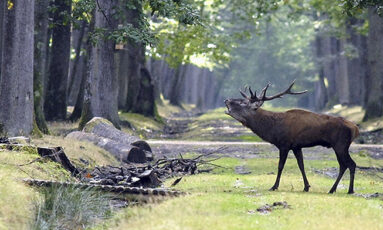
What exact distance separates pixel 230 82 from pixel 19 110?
9864 centimetres

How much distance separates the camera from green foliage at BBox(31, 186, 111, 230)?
38.3 feet

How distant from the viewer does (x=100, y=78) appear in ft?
95.6

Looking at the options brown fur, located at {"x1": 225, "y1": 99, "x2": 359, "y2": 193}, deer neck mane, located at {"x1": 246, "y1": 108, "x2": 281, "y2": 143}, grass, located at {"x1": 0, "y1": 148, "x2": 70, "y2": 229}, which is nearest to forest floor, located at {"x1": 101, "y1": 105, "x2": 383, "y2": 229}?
brown fur, located at {"x1": 225, "y1": 99, "x2": 359, "y2": 193}

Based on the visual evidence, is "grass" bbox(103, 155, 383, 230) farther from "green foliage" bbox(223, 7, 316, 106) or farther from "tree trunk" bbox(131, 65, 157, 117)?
"green foliage" bbox(223, 7, 316, 106)

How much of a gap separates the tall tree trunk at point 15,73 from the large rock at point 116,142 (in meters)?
2.77

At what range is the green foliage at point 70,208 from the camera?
11.7m

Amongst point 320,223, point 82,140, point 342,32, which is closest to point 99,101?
point 82,140

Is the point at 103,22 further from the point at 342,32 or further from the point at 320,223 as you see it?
the point at 342,32

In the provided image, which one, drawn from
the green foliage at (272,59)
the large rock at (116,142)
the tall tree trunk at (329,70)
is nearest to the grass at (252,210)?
the large rock at (116,142)

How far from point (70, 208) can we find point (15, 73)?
8.87m

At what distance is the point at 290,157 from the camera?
82.5ft

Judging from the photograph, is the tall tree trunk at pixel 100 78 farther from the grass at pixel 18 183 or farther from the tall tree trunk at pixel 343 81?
the tall tree trunk at pixel 343 81

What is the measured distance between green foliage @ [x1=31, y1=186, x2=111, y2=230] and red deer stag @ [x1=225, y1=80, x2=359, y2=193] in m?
4.36

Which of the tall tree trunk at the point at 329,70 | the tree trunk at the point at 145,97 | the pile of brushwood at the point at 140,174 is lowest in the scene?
the pile of brushwood at the point at 140,174
